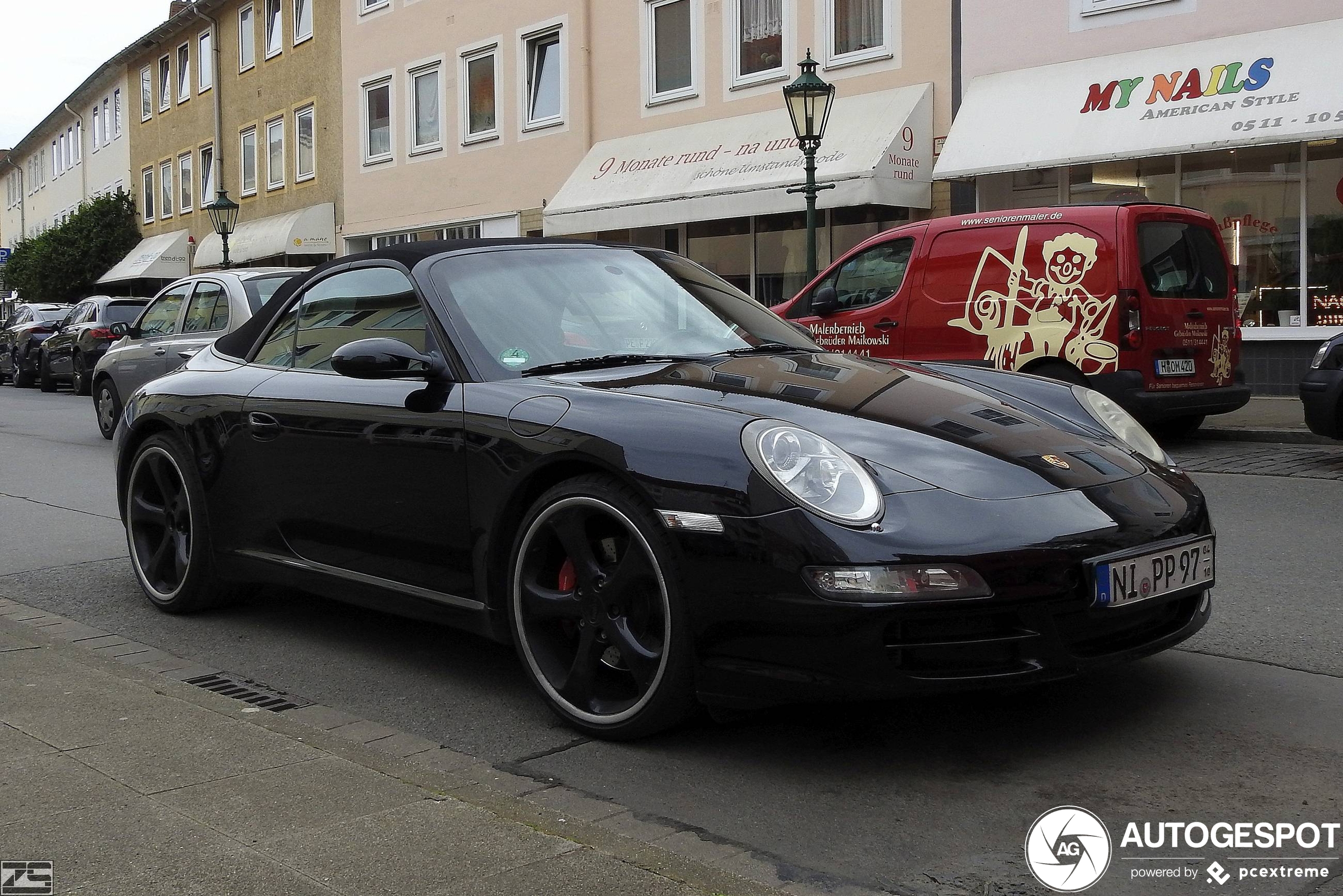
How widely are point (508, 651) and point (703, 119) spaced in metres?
17.6

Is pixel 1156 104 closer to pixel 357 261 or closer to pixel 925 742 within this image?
pixel 357 261

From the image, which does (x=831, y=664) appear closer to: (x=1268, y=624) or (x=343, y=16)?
(x=1268, y=624)

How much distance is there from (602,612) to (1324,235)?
556 inches

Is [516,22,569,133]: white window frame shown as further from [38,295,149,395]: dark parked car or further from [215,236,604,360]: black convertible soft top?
[215,236,604,360]: black convertible soft top

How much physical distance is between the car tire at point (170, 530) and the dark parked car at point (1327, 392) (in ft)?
24.6

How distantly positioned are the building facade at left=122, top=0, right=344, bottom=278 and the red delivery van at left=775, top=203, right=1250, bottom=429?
21053 mm

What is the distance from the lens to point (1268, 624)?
5.07 m

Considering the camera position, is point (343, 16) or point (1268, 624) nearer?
point (1268, 624)

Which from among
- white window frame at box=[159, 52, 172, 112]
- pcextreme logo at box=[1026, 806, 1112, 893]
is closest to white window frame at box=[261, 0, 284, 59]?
white window frame at box=[159, 52, 172, 112]

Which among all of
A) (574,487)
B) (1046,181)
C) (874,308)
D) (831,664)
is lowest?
(831,664)

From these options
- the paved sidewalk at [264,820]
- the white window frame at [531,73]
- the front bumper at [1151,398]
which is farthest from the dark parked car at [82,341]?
the paved sidewalk at [264,820]

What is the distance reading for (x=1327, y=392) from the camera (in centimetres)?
987

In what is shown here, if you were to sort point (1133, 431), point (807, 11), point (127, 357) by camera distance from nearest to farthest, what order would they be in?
point (1133, 431) → point (127, 357) → point (807, 11)

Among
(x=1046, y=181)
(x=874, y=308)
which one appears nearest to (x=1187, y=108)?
(x=1046, y=181)
